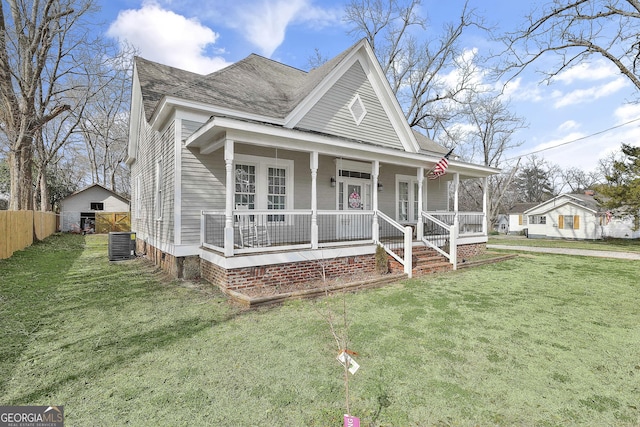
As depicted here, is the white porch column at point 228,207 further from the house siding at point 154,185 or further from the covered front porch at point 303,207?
the house siding at point 154,185

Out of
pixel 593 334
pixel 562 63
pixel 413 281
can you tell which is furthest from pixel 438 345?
pixel 562 63

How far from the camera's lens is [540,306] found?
5.81 m

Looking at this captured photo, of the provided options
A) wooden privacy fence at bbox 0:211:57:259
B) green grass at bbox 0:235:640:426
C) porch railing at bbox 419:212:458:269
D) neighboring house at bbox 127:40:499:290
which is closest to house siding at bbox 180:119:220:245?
neighboring house at bbox 127:40:499:290

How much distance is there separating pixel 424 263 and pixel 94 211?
29280mm

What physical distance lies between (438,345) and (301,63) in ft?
92.4

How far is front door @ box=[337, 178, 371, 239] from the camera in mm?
10305

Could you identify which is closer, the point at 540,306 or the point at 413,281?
the point at 540,306

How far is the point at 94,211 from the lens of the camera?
2719 centimetres

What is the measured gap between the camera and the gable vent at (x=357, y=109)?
10988 mm

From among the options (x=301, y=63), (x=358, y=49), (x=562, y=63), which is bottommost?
(x=358, y=49)

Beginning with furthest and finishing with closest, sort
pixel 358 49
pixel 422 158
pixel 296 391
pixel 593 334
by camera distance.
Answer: pixel 358 49 < pixel 422 158 < pixel 593 334 < pixel 296 391

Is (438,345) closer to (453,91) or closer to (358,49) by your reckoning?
(358,49)

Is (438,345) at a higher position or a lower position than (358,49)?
lower

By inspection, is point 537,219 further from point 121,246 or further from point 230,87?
point 121,246
